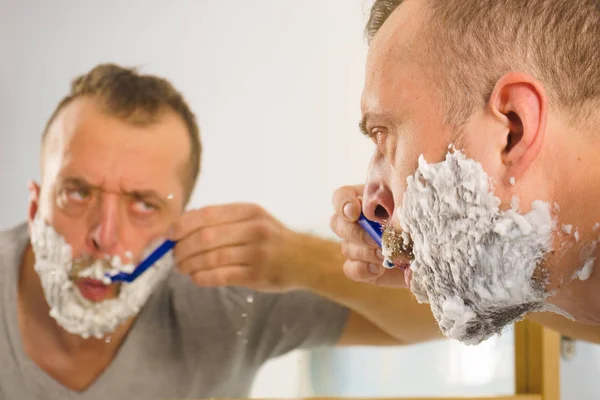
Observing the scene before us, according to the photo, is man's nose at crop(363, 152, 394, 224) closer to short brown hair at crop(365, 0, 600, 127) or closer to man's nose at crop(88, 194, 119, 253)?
short brown hair at crop(365, 0, 600, 127)

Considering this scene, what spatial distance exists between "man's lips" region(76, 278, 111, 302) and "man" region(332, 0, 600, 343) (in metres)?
0.45

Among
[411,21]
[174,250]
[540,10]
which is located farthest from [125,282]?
[540,10]

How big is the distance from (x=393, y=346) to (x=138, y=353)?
385 mm

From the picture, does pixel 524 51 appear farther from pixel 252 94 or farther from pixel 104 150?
pixel 104 150

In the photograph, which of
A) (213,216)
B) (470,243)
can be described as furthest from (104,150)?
(470,243)

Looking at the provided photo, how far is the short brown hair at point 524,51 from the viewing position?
1.92 ft

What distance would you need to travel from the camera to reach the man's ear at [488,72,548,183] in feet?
1.85

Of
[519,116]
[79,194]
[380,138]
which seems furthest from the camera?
[79,194]

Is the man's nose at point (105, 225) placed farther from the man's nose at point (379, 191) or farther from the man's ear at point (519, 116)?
the man's ear at point (519, 116)

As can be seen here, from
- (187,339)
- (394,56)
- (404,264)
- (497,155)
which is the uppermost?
(394,56)

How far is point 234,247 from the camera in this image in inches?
37.2

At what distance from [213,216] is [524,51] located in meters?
0.50

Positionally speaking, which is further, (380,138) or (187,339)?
(187,339)

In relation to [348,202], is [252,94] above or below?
above
